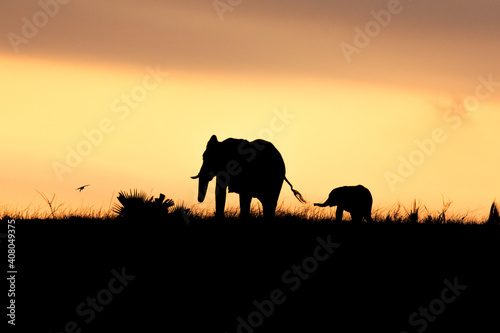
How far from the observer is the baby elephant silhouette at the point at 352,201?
2041cm

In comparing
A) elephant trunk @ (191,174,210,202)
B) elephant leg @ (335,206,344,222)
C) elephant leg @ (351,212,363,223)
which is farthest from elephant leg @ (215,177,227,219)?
elephant leg @ (351,212,363,223)

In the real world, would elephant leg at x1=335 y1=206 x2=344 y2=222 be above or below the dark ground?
above

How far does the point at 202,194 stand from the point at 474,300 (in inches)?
331

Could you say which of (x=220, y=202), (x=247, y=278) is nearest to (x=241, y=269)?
(x=247, y=278)

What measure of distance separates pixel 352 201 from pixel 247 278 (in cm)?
789

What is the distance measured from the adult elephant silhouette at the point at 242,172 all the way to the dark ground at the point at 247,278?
7.62 feet

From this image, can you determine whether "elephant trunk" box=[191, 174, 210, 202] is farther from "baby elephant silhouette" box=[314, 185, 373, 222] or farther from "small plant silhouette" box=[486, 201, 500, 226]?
"small plant silhouette" box=[486, 201, 500, 226]

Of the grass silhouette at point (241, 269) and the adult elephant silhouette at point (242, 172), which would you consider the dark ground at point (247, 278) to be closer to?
the grass silhouette at point (241, 269)

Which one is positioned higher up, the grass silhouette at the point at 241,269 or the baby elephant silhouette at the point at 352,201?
the baby elephant silhouette at the point at 352,201

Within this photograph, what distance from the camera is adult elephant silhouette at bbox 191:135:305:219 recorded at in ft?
65.5

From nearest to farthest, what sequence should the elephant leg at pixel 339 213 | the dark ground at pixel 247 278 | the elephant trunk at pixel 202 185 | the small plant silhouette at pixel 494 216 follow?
1. the dark ground at pixel 247 278
2. the small plant silhouette at pixel 494 216
3. the elephant trunk at pixel 202 185
4. the elephant leg at pixel 339 213

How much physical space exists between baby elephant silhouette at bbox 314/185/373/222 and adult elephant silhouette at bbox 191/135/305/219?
1.50m

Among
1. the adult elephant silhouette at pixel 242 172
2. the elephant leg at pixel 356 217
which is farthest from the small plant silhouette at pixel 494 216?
the adult elephant silhouette at pixel 242 172

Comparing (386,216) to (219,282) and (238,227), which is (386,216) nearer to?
(238,227)
